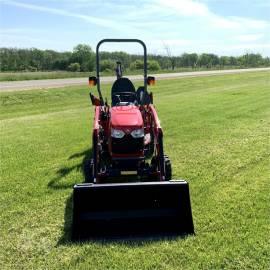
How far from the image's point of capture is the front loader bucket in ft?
13.2

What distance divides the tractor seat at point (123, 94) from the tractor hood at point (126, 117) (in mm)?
507

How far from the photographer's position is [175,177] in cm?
581

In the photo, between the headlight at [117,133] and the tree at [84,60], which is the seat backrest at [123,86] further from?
the tree at [84,60]

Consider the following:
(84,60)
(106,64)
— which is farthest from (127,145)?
(84,60)

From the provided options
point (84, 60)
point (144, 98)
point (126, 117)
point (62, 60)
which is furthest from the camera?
point (62, 60)

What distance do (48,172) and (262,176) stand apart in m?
3.37

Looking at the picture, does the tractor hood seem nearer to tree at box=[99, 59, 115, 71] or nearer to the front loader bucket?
the front loader bucket

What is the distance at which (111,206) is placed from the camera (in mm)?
4133

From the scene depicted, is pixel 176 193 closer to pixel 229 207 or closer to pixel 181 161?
pixel 229 207

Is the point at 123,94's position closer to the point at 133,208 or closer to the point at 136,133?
the point at 136,133

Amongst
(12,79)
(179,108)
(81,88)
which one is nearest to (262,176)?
(179,108)

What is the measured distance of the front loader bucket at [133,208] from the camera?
402 centimetres

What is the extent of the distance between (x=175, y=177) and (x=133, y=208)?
1.79m

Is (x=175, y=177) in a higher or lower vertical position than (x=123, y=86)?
lower
